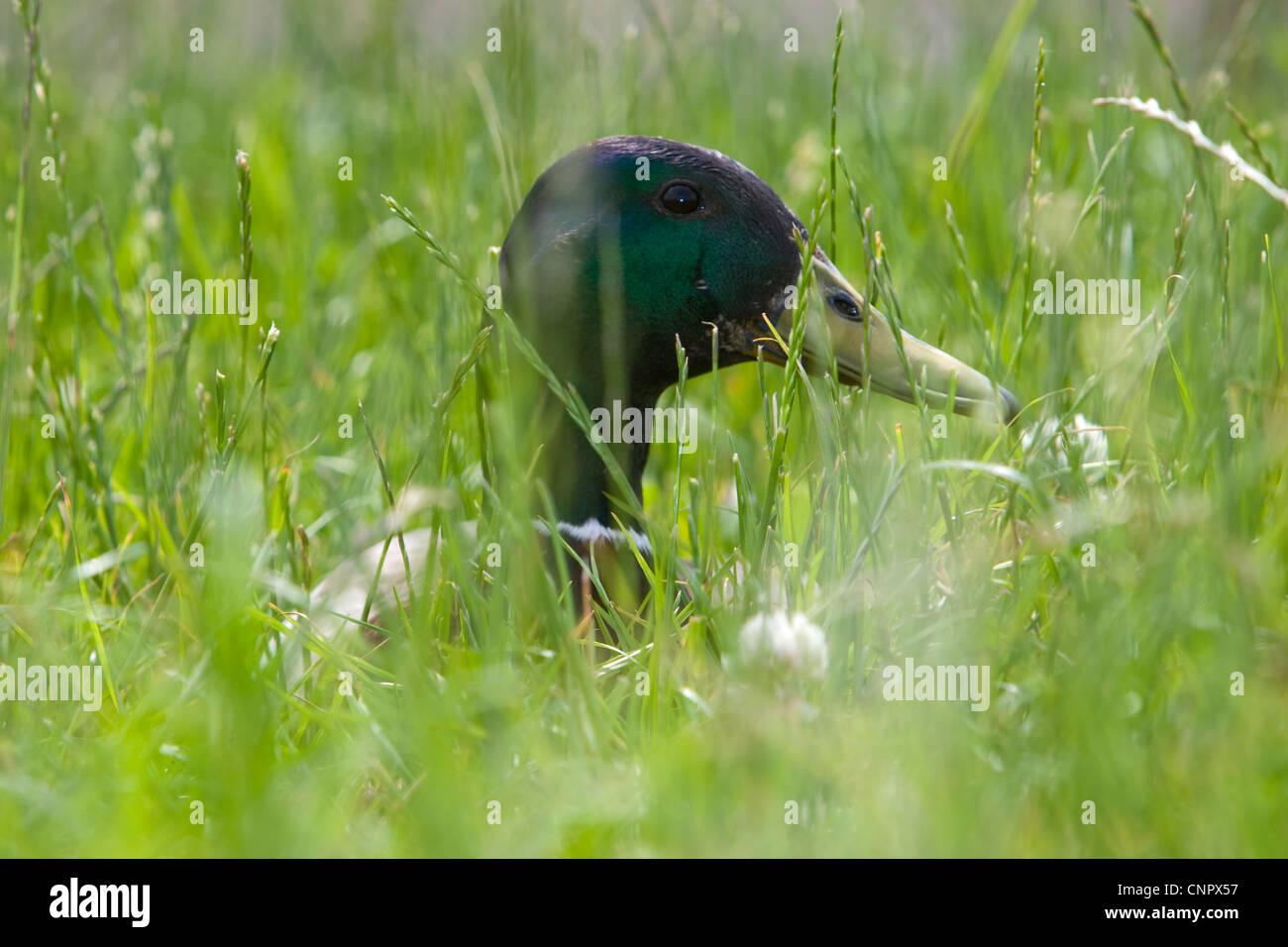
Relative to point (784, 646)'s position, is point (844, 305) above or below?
above

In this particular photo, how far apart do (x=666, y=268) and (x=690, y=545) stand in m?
0.49

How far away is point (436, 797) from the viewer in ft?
4.16

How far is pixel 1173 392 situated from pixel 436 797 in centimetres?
153

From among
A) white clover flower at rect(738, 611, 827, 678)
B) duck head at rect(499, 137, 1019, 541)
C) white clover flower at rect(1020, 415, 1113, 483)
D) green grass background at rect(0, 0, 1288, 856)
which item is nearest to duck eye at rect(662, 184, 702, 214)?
duck head at rect(499, 137, 1019, 541)

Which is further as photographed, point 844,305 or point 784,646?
point 844,305

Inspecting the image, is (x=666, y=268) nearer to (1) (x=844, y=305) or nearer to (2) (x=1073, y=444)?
(1) (x=844, y=305)

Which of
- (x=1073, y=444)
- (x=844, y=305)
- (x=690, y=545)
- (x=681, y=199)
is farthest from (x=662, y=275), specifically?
(x=1073, y=444)

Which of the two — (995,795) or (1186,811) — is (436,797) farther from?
(1186,811)

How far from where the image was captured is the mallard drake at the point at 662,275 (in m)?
2.09

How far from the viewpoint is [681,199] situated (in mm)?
2096

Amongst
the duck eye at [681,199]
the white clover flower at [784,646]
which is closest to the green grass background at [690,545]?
the white clover flower at [784,646]

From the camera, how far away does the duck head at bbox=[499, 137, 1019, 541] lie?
6.86 ft

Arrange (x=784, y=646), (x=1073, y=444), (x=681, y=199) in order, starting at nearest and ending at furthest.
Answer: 1. (x=784, y=646)
2. (x=1073, y=444)
3. (x=681, y=199)
